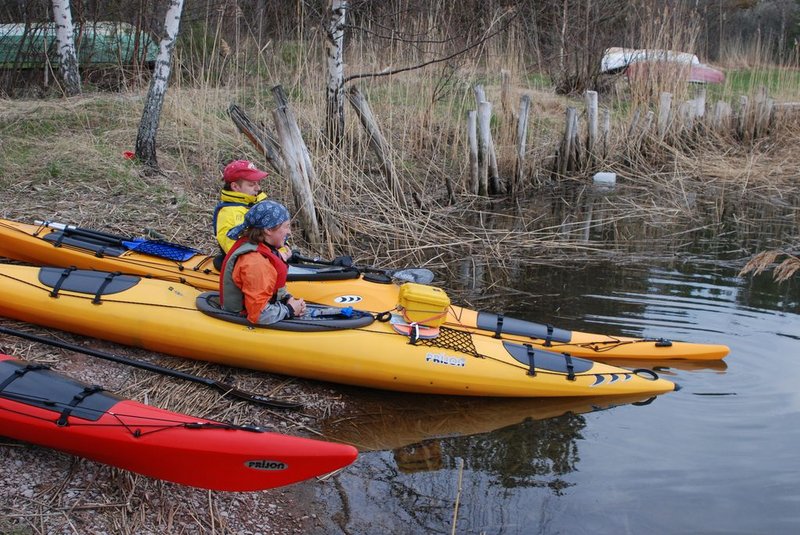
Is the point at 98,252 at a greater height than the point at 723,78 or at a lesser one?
lesser

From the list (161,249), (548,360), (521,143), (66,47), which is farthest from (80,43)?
(548,360)

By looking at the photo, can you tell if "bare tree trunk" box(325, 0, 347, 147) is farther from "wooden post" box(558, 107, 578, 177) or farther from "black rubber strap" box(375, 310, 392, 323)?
"wooden post" box(558, 107, 578, 177)

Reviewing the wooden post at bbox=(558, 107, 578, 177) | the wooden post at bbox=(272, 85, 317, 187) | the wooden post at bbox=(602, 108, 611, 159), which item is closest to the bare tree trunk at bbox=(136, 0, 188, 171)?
the wooden post at bbox=(272, 85, 317, 187)

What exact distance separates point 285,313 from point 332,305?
58 cm

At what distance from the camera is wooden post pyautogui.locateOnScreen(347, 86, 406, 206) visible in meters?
7.53

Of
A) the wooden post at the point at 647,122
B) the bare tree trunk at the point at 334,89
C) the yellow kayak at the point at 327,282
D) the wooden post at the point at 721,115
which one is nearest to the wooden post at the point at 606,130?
the wooden post at the point at 647,122

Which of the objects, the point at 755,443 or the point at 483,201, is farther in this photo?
the point at 483,201

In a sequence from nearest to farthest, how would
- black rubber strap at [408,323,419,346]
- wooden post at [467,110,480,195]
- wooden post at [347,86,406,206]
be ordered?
1. black rubber strap at [408,323,419,346]
2. wooden post at [347,86,406,206]
3. wooden post at [467,110,480,195]

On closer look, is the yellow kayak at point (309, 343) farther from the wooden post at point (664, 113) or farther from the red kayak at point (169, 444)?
the wooden post at point (664, 113)

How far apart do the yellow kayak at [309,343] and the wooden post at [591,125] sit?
5635mm

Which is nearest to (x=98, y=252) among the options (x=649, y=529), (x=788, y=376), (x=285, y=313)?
(x=285, y=313)

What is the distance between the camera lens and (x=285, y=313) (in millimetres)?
4781

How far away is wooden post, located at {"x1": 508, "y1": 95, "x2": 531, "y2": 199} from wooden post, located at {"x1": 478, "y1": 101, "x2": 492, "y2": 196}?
461 millimetres

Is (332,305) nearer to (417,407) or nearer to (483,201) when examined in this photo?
(417,407)
